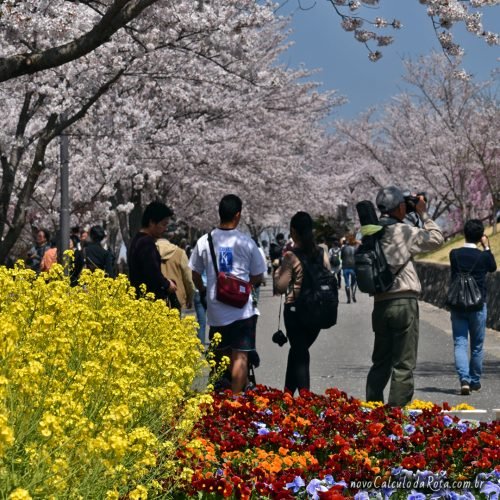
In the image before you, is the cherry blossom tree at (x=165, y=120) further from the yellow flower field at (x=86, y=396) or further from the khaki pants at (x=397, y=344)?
the yellow flower field at (x=86, y=396)

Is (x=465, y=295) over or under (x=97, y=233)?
under

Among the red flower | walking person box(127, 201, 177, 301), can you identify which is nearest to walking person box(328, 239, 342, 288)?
walking person box(127, 201, 177, 301)

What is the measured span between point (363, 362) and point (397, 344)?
6034 millimetres

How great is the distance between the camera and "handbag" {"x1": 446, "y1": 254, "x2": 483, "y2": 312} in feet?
38.0

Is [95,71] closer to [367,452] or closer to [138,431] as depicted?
[367,452]

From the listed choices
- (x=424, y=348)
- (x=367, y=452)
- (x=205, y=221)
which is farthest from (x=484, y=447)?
(x=205, y=221)

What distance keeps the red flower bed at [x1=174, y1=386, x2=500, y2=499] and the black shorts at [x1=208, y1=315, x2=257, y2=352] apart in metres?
1.03

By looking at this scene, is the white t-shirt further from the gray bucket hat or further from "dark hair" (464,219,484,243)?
"dark hair" (464,219,484,243)

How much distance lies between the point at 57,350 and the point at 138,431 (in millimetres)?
998

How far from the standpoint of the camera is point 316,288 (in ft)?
29.3

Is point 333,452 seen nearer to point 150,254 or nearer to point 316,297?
point 316,297

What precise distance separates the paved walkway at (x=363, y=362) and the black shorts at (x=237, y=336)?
2.28 meters

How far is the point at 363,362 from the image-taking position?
1460 centimetres

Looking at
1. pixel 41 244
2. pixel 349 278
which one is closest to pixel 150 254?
pixel 41 244
